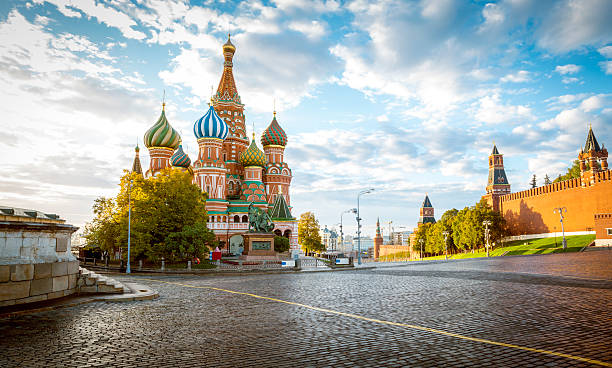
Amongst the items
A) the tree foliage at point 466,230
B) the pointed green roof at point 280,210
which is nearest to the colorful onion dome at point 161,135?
the pointed green roof at point 280,210

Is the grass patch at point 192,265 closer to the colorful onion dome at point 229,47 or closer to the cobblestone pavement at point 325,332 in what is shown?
the cobblestone pavement at point 325,332

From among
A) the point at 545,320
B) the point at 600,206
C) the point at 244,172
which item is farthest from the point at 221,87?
the point at 545,320

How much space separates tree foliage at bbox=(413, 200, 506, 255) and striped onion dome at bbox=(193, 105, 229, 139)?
132ft

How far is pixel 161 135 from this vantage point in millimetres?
58406

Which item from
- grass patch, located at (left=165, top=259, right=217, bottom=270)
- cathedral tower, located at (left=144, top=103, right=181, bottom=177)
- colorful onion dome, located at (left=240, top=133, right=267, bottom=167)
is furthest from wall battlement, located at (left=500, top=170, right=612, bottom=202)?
cathedral tower, located at (left=144, top=103, right=181, bottom=177)

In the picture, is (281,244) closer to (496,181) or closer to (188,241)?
(188,241)

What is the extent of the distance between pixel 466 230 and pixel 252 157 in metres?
38.5

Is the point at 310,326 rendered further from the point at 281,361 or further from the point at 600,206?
the point at 600,206

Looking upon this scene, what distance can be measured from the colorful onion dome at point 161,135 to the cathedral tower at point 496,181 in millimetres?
64369

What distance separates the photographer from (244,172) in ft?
204

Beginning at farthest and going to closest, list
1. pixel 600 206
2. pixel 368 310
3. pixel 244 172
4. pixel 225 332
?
pixel 244 172 → pixel 600 206 → pixel 368 310 → pixel 225 332

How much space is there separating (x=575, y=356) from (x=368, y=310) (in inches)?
205

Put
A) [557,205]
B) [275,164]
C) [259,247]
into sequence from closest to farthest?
1. [259,247]
2. [275,164]
3. [557,205]

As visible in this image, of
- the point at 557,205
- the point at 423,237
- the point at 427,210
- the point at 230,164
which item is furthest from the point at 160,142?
the point at 427,210
